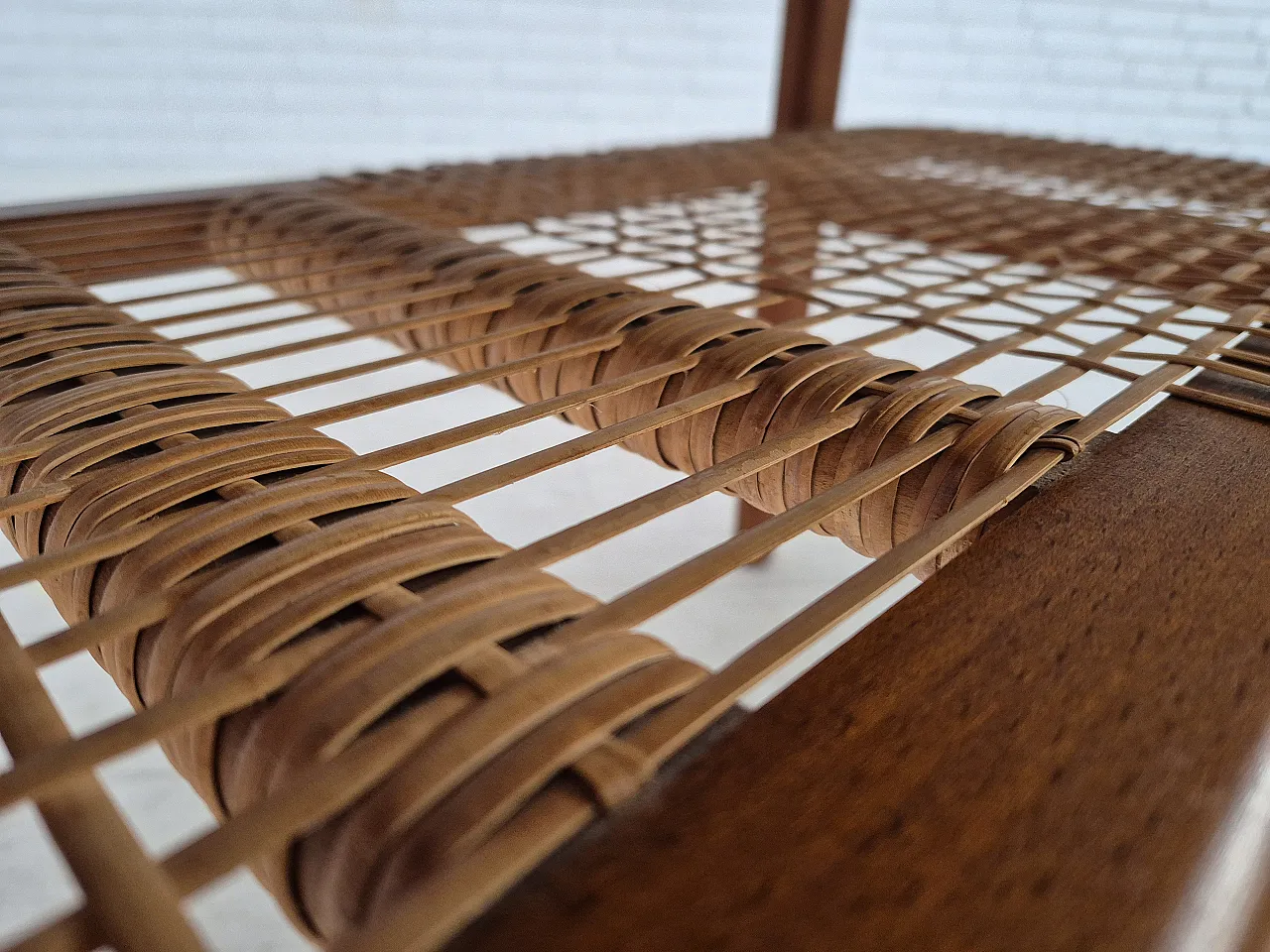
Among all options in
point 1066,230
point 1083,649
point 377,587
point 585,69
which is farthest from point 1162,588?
point 585,69

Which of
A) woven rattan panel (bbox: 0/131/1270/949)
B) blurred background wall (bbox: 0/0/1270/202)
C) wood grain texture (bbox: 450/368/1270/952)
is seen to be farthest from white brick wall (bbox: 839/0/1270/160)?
wood grain texture (bbox: 450/368/1270/952)

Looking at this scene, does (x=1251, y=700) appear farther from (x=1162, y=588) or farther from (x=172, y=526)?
(x=172, y=526)

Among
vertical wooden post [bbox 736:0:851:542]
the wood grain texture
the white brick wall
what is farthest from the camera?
the white brick wall

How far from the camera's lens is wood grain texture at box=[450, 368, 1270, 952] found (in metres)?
0.14

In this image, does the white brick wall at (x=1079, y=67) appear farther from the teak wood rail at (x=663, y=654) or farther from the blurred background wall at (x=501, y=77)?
the teak wood rail at (x=663, y=654)

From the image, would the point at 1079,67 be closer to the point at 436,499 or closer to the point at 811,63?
the point at 811,63

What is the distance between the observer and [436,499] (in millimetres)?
240

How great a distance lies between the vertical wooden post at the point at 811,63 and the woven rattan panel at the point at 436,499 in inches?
29.3

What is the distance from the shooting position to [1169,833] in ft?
0.52

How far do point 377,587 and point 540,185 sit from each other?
0.66 m

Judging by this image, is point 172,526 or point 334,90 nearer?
point 172,526

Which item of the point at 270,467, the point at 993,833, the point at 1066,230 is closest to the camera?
the point at 993,833

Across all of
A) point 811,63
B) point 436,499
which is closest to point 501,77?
point 811,63

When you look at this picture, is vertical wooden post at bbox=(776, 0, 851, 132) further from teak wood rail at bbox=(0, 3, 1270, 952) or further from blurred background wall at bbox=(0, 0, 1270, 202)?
teak wood rail at bbox=(0, 3, 1270, 952)
